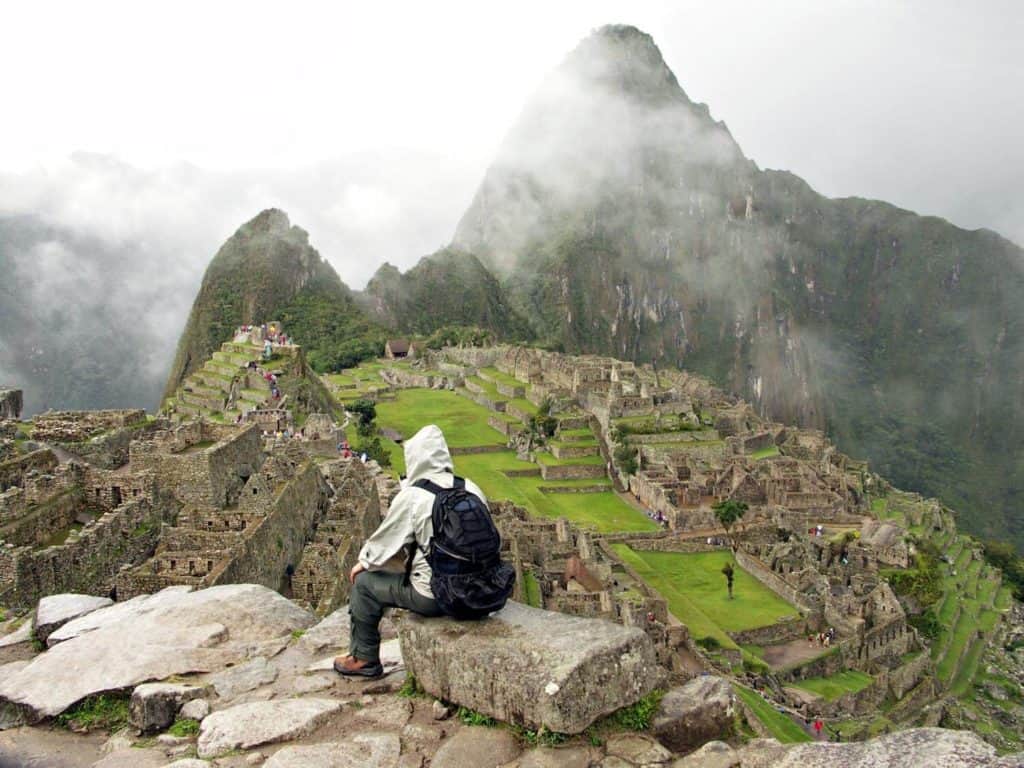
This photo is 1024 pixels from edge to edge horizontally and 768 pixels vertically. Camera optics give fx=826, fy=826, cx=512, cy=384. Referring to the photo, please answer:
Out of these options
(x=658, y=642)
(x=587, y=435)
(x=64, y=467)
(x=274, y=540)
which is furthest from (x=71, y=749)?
(x=587, y=435)

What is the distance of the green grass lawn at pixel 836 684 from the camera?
22.8m

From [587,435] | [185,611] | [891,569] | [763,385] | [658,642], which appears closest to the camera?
[185,611]

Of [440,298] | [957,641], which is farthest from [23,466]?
[440,298]

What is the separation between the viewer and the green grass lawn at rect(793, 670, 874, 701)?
2275 centimetres

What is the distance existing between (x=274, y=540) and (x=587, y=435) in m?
36.4

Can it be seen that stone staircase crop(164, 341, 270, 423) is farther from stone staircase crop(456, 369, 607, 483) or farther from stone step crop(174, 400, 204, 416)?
stone staircase crop(456, 369, 607, 483)

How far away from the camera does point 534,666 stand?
4590 mm

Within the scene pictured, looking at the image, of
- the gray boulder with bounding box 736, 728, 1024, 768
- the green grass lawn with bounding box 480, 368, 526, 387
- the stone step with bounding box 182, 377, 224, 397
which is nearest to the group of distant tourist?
the gray boulder with bounding box 736, 728, 1024, 768

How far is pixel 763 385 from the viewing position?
193 meters

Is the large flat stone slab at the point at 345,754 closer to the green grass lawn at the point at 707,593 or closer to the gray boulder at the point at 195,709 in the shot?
the gray boulder at the point at 195,709

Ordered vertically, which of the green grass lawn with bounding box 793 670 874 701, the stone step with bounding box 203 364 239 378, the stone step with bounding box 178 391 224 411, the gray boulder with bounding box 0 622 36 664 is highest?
the stone step with bounding box 203 364 239 378

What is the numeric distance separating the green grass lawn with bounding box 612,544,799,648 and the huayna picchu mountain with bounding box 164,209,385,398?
5533 centimetres

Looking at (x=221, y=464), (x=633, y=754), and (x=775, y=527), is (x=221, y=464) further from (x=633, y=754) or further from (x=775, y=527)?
(x=775, y=527)

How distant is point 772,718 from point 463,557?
1577 centimetres
